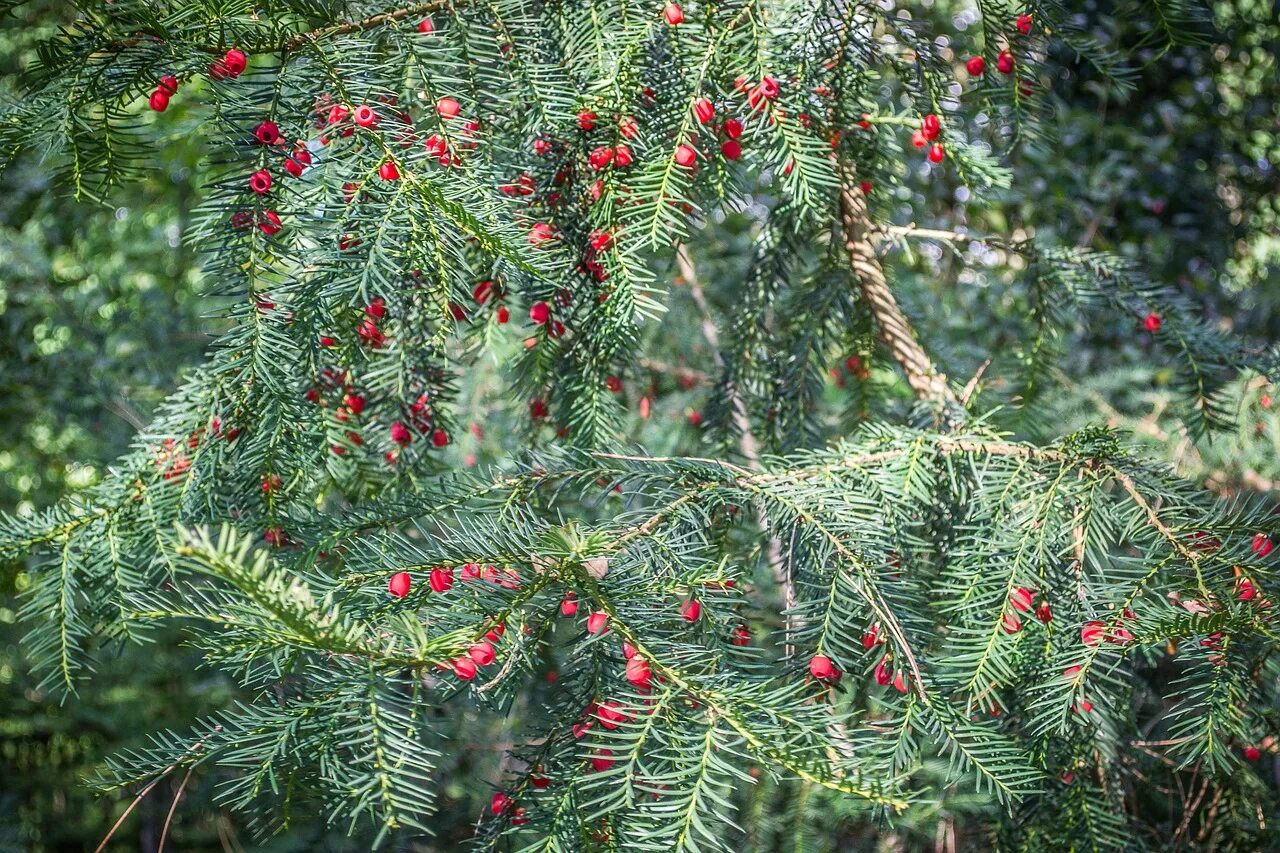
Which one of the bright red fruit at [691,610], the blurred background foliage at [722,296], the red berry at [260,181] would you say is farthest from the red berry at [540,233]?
the blurred background foliage at [722,296]

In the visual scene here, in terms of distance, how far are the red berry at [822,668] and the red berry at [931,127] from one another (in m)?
0.52

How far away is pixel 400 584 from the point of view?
24.6 inches

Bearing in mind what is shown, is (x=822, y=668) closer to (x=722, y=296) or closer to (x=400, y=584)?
(x=400, y=584)

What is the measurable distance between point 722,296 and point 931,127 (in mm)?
1147

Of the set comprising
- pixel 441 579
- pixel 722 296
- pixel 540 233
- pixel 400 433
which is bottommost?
pixel 722 296

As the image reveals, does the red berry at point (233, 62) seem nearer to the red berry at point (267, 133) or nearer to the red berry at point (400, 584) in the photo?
the red berry at point (267, 133)

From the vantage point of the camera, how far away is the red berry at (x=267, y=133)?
0.70 m

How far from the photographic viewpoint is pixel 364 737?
0.52 meters

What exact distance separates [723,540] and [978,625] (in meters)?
0.24

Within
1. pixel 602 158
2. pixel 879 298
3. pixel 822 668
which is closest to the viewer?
pixel 822 668

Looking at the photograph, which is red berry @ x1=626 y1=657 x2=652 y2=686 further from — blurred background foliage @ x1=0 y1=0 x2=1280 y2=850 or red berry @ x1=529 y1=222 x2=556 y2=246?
blurred background foliage @ x1=0 y1=0 x2=1280 y2=850

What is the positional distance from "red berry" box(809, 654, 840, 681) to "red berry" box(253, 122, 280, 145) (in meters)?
0.57

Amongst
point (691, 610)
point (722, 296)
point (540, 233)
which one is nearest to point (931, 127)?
point (540, 233)

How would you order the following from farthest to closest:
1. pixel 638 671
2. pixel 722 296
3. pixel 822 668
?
pixel 722 296 → pixel 822 668 → pixel 638 671
